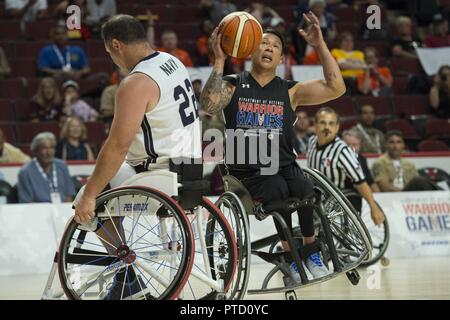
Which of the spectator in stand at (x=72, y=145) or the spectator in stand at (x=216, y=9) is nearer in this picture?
the spectator in stand at (x=72, y=145)

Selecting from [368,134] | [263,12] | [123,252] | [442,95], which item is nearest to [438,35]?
[442,95]

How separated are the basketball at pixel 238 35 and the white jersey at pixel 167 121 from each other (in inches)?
23.5

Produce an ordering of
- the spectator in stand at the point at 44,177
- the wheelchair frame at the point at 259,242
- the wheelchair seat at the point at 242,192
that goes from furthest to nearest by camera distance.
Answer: the spectator in stand at the point at 44,177 < the wheelchair seat at the point at 242,192 < the wheelchair frame at the point at 259,242

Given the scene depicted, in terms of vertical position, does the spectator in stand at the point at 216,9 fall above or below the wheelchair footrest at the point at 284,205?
above

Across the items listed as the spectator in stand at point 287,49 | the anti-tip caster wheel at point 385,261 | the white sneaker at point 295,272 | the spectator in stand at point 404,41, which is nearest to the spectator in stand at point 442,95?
the spectator in stand at point 404,41

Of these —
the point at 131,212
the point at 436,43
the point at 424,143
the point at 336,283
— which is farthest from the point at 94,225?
the point at 436,43

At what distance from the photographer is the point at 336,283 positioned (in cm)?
768

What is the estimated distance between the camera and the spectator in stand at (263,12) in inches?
519

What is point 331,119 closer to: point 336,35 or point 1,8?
point 336,35

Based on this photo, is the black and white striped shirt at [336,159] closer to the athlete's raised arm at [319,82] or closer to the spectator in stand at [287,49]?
the athlete's raised arm at [319,82]

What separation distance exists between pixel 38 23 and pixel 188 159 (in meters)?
8.50

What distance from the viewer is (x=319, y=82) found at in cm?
603

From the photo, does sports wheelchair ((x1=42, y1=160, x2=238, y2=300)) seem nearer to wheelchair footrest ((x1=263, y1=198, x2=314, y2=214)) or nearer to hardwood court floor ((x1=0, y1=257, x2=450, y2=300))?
wheelchair footrest ((x1=263, y1=198, x2=314, y2=214))

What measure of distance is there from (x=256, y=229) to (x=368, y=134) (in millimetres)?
2695
